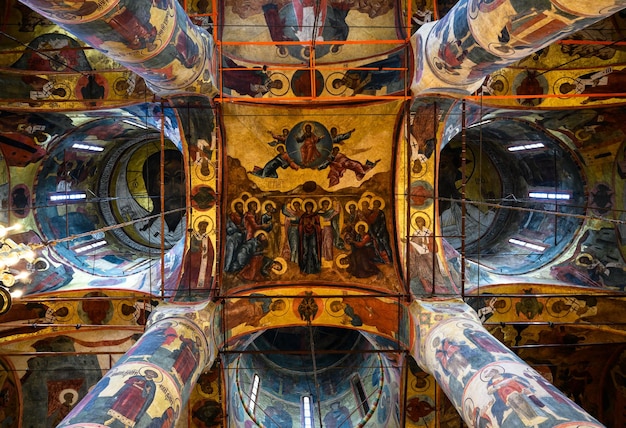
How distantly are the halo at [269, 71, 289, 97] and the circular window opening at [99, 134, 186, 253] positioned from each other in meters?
5.13

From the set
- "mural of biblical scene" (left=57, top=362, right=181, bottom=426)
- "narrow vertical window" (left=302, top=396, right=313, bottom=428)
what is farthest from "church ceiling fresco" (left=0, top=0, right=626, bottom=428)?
"mural of biblical scene" (left=57, top=362, right=181, bottom=426)

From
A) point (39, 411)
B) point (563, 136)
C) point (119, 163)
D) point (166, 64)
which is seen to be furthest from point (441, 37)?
point (39, 411)

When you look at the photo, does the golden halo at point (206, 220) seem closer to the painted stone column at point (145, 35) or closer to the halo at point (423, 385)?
the painted stone column at point (145, 35)

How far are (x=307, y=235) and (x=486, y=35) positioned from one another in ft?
20.8

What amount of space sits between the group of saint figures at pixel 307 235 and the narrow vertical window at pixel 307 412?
457cm

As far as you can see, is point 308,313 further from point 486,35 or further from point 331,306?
point 486,35

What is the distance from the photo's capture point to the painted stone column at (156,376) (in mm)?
6148

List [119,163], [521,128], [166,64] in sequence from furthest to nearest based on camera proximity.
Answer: [119,163]
[521,128]
[166,64]

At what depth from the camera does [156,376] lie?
7.27m

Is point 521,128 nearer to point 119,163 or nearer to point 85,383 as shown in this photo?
point 119,163

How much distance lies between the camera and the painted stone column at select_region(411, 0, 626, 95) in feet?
18.7

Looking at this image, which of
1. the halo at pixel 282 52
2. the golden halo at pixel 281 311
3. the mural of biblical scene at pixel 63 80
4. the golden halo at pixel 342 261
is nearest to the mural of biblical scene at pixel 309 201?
the golden halo at pixel 342 261

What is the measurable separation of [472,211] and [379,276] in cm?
560

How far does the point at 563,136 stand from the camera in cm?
1272
